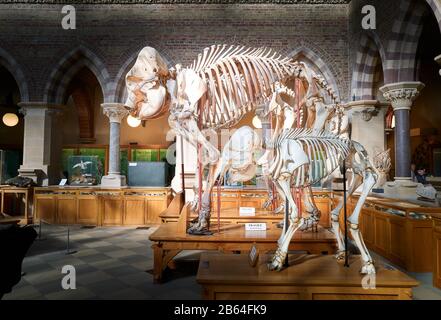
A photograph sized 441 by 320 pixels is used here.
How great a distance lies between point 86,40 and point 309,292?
934cm

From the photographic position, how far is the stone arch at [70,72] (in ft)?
29.2

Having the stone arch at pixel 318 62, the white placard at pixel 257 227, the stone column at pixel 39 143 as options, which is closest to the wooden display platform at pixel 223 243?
the white placard at pixel 257 227

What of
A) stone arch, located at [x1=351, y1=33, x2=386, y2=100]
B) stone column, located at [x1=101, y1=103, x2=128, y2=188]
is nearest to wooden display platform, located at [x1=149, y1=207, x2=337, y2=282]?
stone column, located at [x1=101, y1=103, x2=128, y2=188]

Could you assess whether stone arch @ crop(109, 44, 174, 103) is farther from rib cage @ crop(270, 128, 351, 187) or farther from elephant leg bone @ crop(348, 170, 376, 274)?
elephant leg bone @ crop(348, 170, 376, 274)

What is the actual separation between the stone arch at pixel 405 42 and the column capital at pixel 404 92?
0.60ft

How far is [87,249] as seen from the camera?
5.54m

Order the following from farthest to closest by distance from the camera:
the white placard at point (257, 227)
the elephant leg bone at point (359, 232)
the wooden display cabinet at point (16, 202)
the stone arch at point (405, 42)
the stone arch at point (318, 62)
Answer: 1. the stone arch at point (318, 62)
2. the wooden display cabinet at point (16, 202)
3. the stone arch at point (405, 42)
4. the white placard at point (257, 227)
5. the elephant leg bone at point (359, 232)

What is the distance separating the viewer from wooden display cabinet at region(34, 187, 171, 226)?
799 centimetres

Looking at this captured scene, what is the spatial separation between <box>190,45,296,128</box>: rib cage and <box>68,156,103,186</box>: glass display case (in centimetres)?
609

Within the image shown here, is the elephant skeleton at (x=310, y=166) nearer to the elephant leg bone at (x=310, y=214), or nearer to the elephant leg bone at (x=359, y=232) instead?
the elephant leg bone at (x=359, y=232)

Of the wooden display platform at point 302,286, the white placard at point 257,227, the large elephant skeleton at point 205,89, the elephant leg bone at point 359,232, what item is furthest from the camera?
the white placard at point 257,227

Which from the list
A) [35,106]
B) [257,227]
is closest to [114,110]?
[35,106]

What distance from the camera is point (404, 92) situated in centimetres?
634
